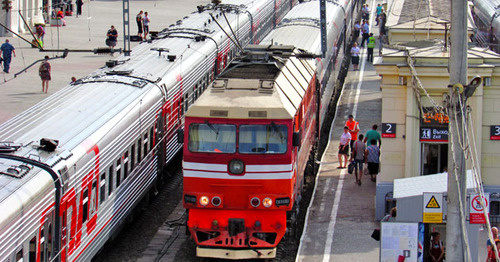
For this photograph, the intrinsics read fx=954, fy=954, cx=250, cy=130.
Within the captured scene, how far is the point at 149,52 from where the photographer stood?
2402 cm

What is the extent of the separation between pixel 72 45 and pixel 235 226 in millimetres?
28032

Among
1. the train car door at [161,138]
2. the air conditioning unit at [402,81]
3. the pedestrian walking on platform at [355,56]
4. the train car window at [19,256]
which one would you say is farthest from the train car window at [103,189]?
the pedestrian walking on platform at [355,56]

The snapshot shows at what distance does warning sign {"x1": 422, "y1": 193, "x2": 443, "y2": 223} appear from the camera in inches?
567

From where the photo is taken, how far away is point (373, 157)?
23.0m

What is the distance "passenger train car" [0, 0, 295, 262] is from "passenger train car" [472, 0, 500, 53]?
9.49 m

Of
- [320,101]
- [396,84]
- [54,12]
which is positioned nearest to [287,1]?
[54,12]

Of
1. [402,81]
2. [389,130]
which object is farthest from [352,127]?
[402,81]

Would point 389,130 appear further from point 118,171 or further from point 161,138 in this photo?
point 118,171

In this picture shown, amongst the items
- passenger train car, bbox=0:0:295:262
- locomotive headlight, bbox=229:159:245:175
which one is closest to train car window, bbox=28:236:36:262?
passenger train car, bbox=0:0:295:262

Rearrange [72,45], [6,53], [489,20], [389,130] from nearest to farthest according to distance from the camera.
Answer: [389,130] → [489,20] → [6,53] → [72,45]

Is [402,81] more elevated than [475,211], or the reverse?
[402,81]

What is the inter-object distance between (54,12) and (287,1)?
13.1 m

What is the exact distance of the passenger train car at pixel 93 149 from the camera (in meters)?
13.8

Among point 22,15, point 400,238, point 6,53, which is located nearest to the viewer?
point 400,238
